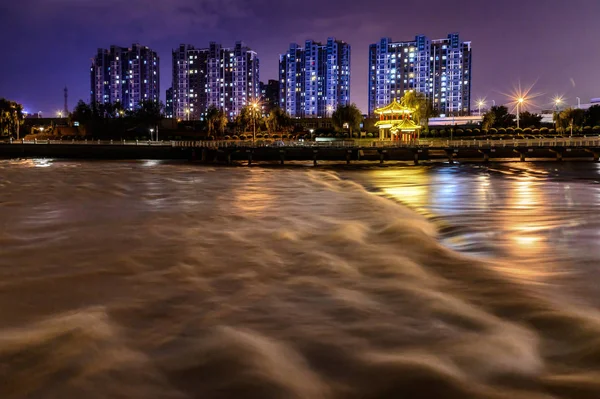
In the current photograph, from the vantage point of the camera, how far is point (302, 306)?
7.26 metres

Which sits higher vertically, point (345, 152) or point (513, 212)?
point (345, 152)

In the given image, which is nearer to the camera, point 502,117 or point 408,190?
point 408,190

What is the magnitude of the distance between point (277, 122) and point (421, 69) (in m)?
94.0

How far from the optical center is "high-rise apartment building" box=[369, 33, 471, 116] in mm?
181750

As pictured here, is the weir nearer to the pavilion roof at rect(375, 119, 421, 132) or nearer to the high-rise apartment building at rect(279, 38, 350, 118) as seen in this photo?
the pavilion roof at rect(375, 119, 421, 132)

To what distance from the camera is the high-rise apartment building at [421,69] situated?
182 metres

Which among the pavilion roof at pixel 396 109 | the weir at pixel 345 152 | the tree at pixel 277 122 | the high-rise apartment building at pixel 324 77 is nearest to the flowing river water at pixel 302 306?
the weir at pixel 345 152

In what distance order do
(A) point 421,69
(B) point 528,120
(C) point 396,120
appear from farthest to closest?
(A) point 421,69
(B) point 528,120
(C) point 396,120

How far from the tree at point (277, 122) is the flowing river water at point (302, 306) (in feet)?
288

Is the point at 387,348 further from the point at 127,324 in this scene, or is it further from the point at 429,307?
the point at 127,324

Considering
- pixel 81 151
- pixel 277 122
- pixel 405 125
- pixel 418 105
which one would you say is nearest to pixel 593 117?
pixel 418 105

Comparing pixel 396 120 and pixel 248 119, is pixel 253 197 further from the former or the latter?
pixel 248 119

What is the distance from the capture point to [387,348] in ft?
19.3

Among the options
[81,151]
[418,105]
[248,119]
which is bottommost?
[81,151]
